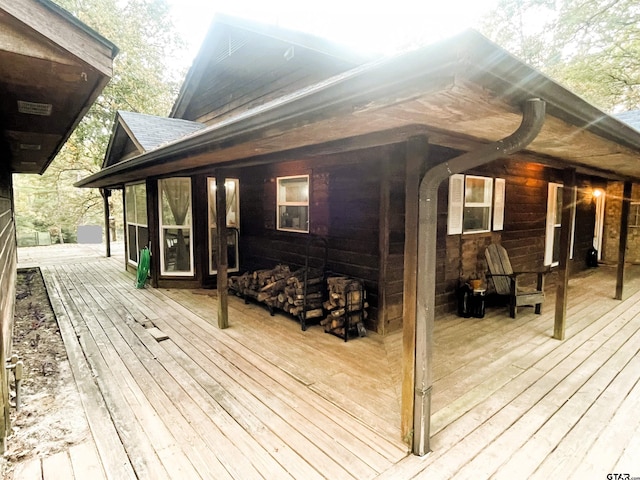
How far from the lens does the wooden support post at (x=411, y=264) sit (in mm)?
1945

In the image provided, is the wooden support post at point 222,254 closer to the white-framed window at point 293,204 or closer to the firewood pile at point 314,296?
the firewood pile at point 314,296

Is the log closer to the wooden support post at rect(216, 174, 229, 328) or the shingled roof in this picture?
the wooden support post at rect(216, 174, 229, 328)

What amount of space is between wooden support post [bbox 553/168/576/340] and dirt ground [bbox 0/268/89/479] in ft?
14.7

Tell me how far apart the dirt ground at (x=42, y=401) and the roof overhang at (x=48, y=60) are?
6.73 ft

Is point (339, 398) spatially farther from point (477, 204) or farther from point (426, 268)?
point (477, 204)

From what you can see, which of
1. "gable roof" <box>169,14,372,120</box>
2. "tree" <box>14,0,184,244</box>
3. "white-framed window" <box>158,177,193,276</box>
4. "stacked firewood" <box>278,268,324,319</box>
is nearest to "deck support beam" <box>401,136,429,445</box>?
"stacked firewood" <box>278,268,324,319</box>

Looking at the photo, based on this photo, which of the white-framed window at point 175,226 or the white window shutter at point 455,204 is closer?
the white window shutter at point 455,204

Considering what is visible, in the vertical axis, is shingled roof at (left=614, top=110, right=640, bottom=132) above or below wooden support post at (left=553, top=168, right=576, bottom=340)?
above

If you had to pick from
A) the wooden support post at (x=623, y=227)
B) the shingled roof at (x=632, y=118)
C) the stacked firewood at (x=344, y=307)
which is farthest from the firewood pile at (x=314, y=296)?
the shingled roof at (x=632, y=118)

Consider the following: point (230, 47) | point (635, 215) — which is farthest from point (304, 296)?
point (635, 215)

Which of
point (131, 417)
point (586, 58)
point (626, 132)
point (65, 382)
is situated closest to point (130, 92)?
point (65, 382)

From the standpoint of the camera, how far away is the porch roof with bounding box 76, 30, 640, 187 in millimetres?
1206

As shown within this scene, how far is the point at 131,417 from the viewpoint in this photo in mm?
2387

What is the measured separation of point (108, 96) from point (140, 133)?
7503mm
